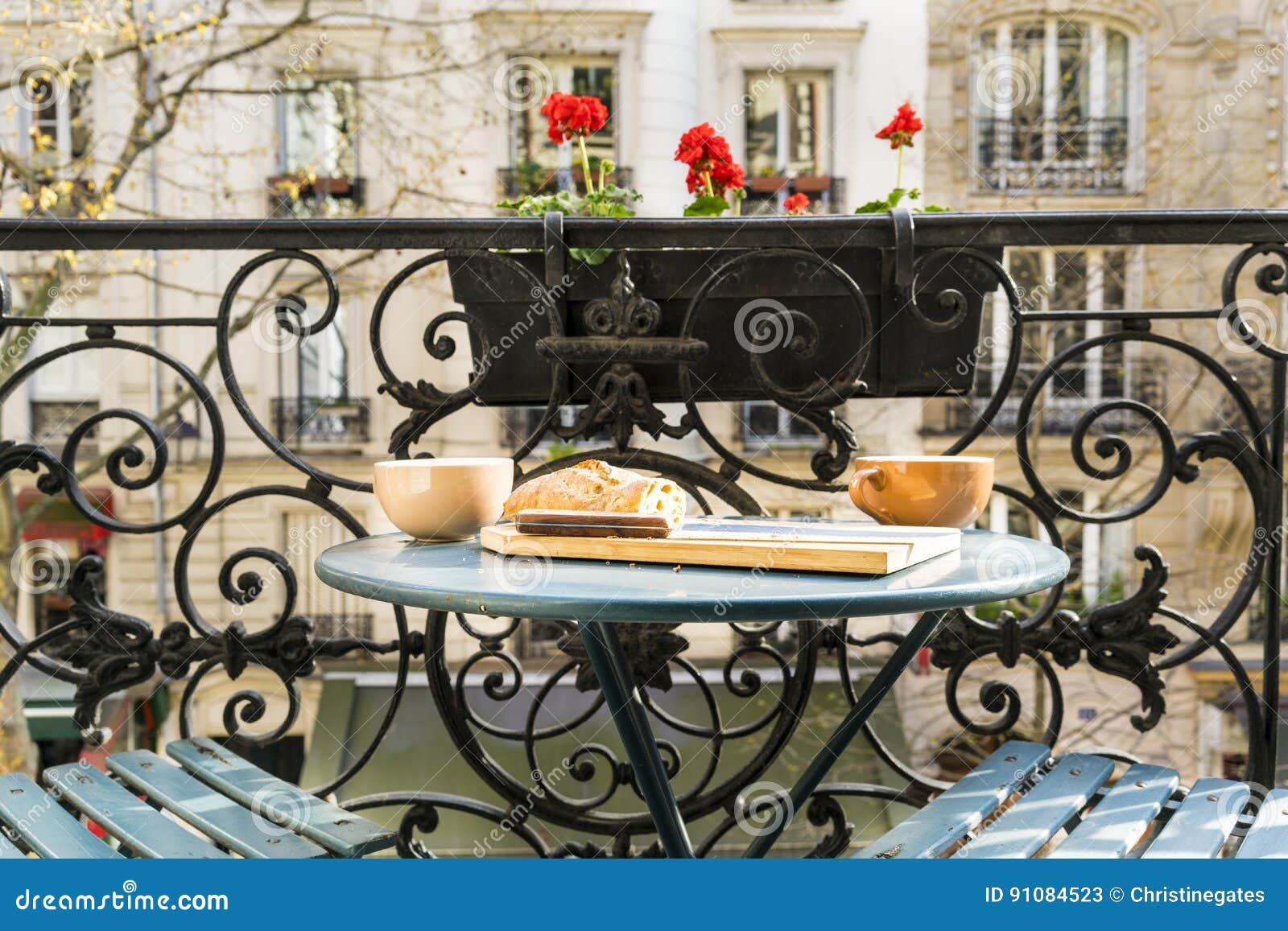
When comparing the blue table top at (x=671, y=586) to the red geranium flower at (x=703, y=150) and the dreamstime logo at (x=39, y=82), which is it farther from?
the dreamstime logo at (x=39, y=82)

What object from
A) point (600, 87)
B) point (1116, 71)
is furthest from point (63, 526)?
point (1116, 71)

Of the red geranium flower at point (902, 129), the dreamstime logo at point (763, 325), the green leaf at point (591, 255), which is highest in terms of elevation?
the red geranium flower at point (902, 129)

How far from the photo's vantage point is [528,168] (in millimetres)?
10453

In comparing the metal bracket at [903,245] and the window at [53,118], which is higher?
the window at [53,118]

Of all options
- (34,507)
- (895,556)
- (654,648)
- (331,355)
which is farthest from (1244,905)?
(331,355)

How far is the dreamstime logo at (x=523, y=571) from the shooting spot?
0.93 metres

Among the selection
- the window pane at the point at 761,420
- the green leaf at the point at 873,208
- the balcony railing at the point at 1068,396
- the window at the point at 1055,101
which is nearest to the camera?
the green leaf at the point at 873,208

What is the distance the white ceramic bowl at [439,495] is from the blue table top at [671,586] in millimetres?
108

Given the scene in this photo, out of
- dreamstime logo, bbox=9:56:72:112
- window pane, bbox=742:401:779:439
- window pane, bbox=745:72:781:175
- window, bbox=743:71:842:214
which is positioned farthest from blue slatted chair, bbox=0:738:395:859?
window pane, bbox=745:72:781:175

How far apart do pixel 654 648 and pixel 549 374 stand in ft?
1.35

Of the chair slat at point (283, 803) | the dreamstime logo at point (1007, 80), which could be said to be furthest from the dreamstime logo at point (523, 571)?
the dreamstime logo at point (1007, 80)

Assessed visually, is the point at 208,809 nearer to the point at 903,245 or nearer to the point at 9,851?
the point at 9,851

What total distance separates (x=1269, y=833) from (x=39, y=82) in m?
10.7

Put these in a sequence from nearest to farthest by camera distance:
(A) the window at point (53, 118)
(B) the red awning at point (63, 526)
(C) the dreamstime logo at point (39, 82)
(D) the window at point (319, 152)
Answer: (C) the dreamstime logo at point (39, 82) < (A) the window at point (53, 118) < (D) the window at point (319, 152) < (B) the red awning at point (63, 526)
